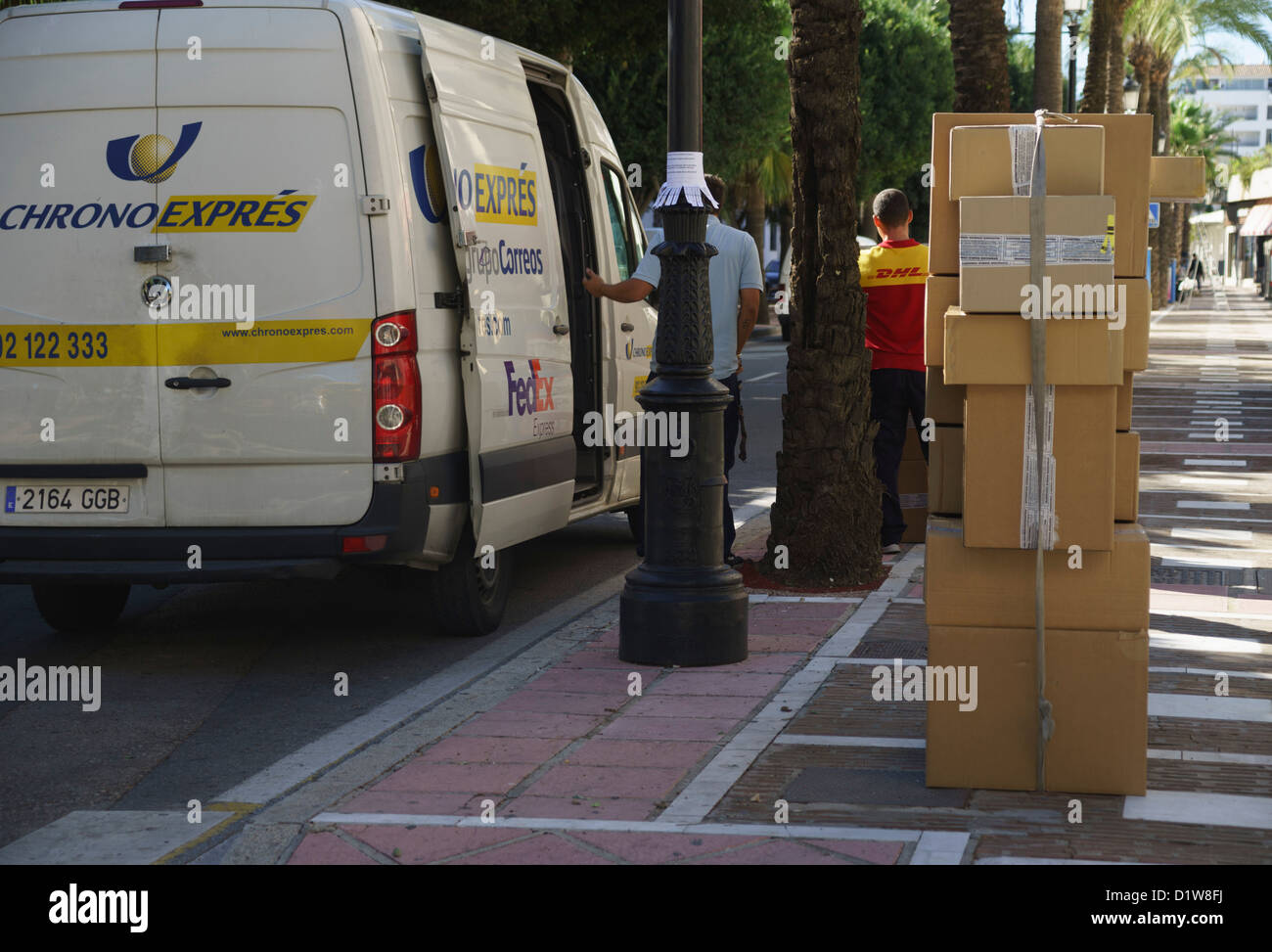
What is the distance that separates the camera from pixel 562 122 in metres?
9.10

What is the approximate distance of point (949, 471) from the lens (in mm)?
5258

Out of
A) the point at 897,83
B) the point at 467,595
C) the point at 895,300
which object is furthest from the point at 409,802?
the point at 897,83

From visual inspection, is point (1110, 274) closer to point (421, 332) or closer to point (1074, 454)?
point (1074, 454)

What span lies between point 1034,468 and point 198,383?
3450 millimetres

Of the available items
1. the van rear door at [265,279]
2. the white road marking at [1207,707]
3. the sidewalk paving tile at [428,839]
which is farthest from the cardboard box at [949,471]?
the van rear door at [265,279]

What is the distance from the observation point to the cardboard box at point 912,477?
10.2 m

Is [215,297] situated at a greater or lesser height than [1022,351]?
greater

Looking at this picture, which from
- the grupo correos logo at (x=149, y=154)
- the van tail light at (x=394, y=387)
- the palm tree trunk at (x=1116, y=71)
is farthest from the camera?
the palm tree trunk at (x=1116, y=71)

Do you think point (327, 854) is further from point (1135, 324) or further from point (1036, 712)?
point (1135, 324)

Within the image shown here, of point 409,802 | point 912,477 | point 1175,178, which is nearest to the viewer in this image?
point 409,802

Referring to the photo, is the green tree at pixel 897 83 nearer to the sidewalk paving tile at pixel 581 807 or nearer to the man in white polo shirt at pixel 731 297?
the man in white polo shirt at pixel 731 297

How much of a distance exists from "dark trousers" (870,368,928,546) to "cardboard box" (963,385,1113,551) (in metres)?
4.59

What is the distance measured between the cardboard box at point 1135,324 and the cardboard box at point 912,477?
5279 mm

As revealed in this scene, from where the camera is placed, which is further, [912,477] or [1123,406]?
[912,477]
